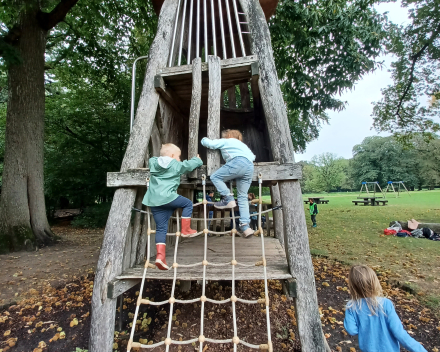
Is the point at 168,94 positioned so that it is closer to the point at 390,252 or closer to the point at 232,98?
the point at 232,98

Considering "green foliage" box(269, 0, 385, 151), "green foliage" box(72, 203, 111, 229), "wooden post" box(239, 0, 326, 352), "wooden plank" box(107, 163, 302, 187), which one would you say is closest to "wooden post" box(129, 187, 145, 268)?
"wooden plank" box(107, 163, 302, 187)

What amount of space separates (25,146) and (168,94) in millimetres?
5302

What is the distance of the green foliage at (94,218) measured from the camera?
39.0ft

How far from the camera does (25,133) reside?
6.69 metres

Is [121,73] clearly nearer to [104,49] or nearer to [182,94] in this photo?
[104,49]

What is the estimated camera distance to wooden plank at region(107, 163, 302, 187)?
9.12 ft

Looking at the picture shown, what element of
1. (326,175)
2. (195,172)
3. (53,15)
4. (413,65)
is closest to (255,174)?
(195,172)

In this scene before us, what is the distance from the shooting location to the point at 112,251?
2.74 m

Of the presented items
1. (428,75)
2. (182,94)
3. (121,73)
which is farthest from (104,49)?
(428,75)

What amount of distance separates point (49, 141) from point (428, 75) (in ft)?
58.0

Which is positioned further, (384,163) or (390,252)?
(384,163)

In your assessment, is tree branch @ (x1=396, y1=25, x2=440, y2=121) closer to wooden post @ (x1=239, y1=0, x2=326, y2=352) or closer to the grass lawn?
the grass lawn

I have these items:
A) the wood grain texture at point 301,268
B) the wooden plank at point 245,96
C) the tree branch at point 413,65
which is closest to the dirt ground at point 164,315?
the wood grain texture at point 301,268

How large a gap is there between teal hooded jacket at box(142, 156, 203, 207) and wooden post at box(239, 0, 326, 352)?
1.02 metres
